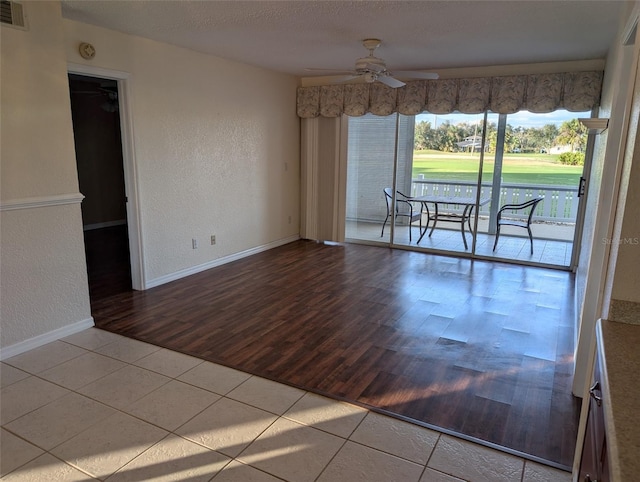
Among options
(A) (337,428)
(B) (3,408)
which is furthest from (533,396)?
(B) (3,408)

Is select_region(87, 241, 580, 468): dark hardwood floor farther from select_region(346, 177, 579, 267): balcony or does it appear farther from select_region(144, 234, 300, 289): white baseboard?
select_region(346, 177, 579, 267): balcony

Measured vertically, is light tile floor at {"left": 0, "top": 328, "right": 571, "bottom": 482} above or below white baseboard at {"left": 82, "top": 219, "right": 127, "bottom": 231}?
below

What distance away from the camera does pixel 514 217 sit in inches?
235

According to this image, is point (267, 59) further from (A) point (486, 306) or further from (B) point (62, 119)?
(A) point (486, 306)

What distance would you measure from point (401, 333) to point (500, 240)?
3342mm

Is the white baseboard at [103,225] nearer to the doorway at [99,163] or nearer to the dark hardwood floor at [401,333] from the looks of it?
the doorway at [99,163]

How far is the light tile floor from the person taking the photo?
2.01 m

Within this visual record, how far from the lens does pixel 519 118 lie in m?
5.51

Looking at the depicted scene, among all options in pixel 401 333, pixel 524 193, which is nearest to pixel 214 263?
pixel 401 333

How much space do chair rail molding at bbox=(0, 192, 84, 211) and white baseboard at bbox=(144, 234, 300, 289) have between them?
142 cm

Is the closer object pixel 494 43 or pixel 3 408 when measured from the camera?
pixel 3 408

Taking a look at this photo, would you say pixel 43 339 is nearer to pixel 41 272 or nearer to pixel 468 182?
pixel 41 272

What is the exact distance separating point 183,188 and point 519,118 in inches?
164

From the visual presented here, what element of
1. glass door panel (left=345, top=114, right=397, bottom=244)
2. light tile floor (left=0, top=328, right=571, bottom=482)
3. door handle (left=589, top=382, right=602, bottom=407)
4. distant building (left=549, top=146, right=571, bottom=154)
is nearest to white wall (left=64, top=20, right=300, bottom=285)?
glass door panel (left=345, top=114, right=397, bottom=244)
